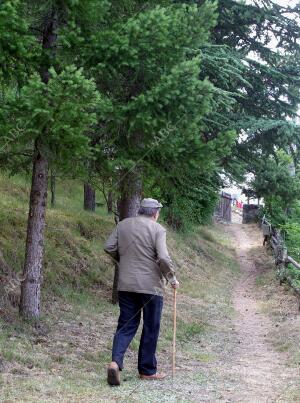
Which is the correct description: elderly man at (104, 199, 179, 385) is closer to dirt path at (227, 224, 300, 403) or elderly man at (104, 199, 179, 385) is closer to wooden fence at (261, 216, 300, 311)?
dirt path at (227, 224, 300, 403)

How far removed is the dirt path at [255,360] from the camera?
571 cm

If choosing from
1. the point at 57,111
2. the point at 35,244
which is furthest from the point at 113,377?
the point at 57,111

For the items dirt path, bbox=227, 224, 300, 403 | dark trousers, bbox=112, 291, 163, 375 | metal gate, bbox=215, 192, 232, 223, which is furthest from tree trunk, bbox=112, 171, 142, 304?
metal gate, bbox=215, 192, 232, 223

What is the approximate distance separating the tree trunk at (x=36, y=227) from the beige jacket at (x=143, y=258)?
1.51 m

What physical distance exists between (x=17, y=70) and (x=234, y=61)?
4.57 m

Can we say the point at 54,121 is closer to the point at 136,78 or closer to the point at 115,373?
the point at 136,78

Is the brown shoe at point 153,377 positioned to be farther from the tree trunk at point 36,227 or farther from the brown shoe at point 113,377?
the tree trunk at point 36,227

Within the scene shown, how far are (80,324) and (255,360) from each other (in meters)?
2.60

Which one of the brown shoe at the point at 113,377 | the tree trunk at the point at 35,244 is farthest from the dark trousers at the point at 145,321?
the tree trunk at the point at 35,244

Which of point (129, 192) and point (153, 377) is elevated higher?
point (129, 192)

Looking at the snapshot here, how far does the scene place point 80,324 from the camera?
817 centimetres

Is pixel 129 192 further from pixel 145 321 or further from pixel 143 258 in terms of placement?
pixel 145 321

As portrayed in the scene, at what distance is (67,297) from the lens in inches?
372

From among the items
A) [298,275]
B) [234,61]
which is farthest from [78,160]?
[298,275]
